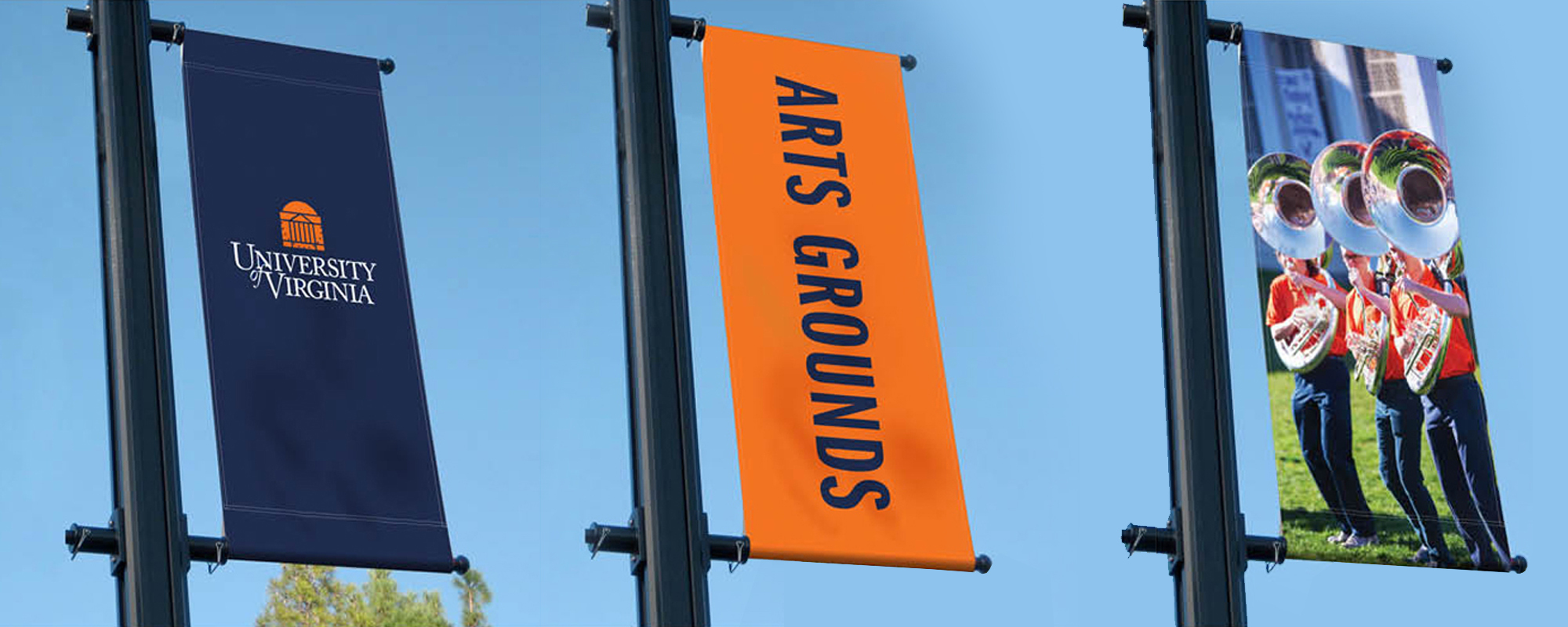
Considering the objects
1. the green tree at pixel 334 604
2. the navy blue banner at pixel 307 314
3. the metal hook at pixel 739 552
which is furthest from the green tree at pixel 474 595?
the metal hook at pixel 739 552

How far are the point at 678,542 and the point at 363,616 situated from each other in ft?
20.4

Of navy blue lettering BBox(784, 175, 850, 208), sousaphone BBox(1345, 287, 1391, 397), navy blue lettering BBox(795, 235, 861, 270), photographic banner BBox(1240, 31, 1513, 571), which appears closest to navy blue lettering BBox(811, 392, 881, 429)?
navy blue lettering BBox(795, 235, 861, 270)

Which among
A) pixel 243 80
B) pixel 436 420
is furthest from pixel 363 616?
pixel 243 80

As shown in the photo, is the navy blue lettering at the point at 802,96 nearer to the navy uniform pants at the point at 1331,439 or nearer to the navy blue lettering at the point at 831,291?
the navy blue lettering at the point at 831,291

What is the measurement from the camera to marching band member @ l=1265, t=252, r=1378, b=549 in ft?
22.8

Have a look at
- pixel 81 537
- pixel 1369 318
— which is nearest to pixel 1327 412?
pixel 1369 318

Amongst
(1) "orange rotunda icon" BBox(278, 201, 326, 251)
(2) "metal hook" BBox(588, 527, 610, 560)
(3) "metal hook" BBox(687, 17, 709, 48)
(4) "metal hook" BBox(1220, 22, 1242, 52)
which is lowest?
(2) "metal hook" BBox(588, 527, 610, 560)

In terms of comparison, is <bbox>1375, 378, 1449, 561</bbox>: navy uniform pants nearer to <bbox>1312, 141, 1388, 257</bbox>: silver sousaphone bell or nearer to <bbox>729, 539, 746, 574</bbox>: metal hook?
<bbox>1312, 141, 1388, 257</bbox>: silver sousaphone bell

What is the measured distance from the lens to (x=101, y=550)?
588 cm

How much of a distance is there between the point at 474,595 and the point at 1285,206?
20.7 feet

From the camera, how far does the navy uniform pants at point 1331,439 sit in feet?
22.8

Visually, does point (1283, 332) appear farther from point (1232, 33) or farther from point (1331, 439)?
point (1232, 33)

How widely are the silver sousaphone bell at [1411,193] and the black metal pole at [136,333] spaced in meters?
3.80

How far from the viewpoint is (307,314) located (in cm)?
624
